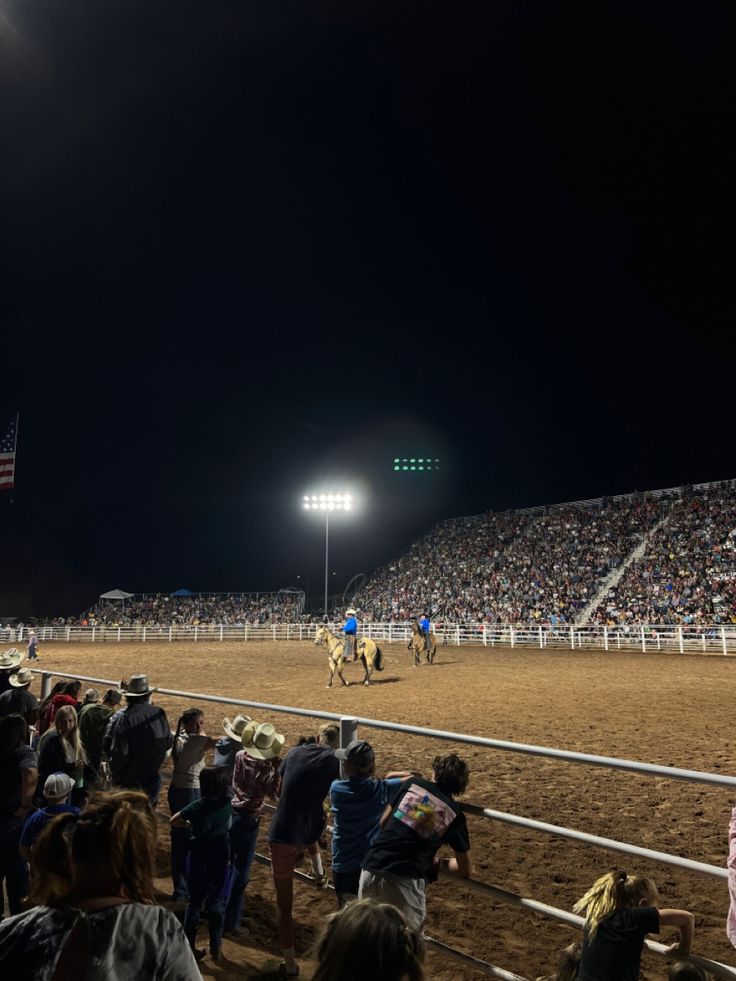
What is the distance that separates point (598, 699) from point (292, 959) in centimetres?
1083

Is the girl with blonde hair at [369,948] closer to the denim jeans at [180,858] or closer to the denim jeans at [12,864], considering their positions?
the denim jeans at [180,858]

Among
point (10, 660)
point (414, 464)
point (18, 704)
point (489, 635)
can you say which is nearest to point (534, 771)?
point (18, 704)

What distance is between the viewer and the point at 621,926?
248cm

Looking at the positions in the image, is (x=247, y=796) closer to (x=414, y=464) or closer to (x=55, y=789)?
(x=55, y=789)

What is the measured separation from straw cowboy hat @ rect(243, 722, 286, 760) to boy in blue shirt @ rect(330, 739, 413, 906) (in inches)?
33.0

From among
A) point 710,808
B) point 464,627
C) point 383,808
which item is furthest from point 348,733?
point 464,627

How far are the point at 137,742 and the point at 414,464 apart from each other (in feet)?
197

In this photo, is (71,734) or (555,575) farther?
(555,575)

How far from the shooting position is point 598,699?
13.1 metres

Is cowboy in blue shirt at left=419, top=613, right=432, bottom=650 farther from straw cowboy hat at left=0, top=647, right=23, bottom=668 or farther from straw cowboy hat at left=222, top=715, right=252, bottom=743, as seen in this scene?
straw cowboy hat at left=222, top=715, right=252, bottom=743

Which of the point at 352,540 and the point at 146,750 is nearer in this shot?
the point at 146,750

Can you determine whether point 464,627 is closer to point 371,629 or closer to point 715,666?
point 371,629

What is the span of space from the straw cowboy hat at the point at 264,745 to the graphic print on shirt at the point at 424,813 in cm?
140

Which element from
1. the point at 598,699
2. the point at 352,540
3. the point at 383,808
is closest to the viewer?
the point at 383,808
